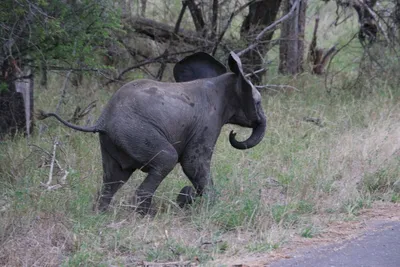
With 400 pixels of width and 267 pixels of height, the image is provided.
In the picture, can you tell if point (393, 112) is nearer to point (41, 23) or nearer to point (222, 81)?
point (222, 81)

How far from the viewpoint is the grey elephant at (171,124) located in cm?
616

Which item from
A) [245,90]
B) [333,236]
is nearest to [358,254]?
[333,236]

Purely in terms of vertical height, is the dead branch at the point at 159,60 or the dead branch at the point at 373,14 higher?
the dead branch at the point at 373,14

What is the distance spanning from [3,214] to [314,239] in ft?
8.07

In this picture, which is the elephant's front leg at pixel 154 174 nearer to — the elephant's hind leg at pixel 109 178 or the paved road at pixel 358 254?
the elephant's hind leg at pixel 109 178

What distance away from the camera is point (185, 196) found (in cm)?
662

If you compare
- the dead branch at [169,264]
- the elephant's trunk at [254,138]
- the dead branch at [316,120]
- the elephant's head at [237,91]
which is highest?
the elephant's head at [237,91]

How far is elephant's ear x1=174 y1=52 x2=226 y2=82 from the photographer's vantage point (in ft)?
22.9

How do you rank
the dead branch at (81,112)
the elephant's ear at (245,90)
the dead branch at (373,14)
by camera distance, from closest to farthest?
the elephant's ear at (245,90) → the dead branch at (81,112) → the dead branch at (373,14)

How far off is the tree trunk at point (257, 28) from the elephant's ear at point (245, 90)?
4613 mm

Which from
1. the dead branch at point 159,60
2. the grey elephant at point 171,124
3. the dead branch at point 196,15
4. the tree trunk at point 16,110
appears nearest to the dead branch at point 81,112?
the tree trunk at point 16,110

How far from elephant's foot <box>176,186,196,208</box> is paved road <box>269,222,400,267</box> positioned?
1.34 m

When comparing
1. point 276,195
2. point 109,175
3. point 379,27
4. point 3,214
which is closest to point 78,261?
point 3,214

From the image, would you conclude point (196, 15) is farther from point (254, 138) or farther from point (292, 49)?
point (254, 138)
